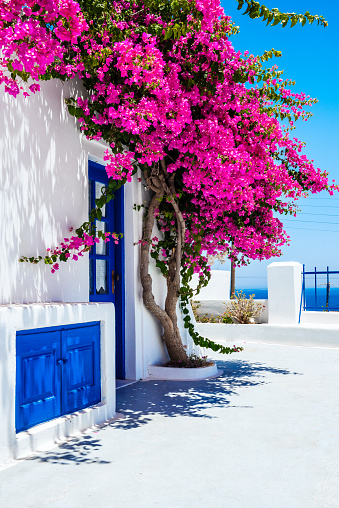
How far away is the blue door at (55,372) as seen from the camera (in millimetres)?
3465

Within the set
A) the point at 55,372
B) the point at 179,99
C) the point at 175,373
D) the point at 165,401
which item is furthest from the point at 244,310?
the point at 55,372

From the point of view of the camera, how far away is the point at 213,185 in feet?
17.6

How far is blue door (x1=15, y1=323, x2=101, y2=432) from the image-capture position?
3465 millimetres

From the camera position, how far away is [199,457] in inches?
131

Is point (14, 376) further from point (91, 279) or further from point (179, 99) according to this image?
point (179, 99)

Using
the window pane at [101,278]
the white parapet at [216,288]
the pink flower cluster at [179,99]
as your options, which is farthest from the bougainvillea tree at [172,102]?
the white parapet at [216,288]

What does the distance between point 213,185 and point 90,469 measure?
10.5ft

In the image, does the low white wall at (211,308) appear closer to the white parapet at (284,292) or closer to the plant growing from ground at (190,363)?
the white parapet at (284,292)

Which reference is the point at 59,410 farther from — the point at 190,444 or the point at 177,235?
the point at 177,235

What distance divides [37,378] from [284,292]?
307 inches

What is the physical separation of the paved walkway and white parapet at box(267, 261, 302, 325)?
500 cm

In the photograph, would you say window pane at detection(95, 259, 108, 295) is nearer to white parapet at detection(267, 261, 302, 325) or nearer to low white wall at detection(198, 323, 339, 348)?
low white wall at detection(198, 323, 339, 348)

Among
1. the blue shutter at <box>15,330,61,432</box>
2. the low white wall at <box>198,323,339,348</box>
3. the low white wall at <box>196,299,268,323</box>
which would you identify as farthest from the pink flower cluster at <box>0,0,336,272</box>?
the low white wall at <box>196,299,268,323</box>

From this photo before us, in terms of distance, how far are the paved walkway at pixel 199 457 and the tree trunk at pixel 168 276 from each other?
109 cm
